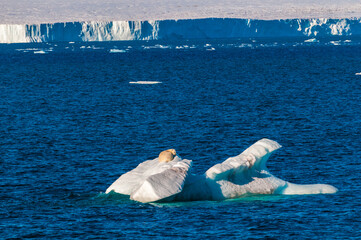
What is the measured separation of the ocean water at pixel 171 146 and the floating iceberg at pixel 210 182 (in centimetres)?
48

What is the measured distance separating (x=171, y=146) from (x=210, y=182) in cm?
1617

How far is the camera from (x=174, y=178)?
99.2 feet

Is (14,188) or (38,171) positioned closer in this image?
(14,188)

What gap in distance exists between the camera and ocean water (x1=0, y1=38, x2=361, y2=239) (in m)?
28.6

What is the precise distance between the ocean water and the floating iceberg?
0.48 meters

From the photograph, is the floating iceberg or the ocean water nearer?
the ocean water

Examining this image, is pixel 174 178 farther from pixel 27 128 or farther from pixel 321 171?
pixel 27 128

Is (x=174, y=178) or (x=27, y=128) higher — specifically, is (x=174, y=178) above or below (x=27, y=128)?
above

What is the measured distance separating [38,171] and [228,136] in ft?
54.5

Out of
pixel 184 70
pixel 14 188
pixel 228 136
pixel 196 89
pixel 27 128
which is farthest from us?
pixel 184 70

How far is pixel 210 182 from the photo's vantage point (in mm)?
31672

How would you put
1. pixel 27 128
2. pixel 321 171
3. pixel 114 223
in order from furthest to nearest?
pixel 27 128 < pixel 321 171 < pixel 114 223

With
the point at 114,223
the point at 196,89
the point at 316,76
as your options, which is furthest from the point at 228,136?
the point at 316,76

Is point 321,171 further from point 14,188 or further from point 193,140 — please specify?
point 14,188
